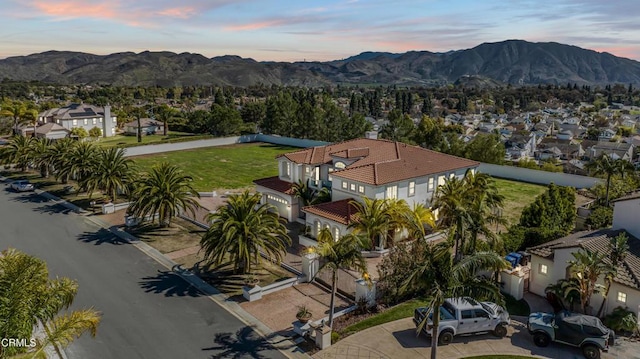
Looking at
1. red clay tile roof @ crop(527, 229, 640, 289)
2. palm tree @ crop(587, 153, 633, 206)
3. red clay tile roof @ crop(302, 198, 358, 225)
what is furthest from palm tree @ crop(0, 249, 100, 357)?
palm tree @ crop(587, 153, 633, 206)

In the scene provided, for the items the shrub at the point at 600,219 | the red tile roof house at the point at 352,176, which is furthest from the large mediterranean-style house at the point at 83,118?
the shrub at the point at 600,219

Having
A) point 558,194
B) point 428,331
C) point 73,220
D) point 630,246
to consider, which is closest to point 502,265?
point 428,331

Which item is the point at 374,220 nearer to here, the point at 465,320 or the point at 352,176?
the point at 352,176

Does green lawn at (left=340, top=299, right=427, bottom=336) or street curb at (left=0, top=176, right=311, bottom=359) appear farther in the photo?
green lawn at (left=340, top=299, right=427, bottom=336)

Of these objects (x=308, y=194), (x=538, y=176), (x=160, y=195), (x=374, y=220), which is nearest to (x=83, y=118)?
(x=160, y=195)

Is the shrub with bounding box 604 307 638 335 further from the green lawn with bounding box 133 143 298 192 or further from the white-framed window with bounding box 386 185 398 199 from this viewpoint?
the green lawn with bounding box 133 143 298 192
